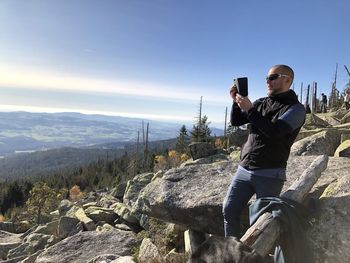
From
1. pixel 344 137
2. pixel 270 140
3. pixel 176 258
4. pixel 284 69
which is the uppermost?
pixel 284 69

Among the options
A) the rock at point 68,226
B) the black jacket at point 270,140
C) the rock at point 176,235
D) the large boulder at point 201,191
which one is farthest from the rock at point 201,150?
the black jacket at point 270,140

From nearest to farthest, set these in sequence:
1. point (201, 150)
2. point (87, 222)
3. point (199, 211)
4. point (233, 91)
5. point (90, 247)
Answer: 1. point (233, 91)
2. point (199, 211)
3. point (90, 247)
4. point (87, 222)
5. point (201, 150)

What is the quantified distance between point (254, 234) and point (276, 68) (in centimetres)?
215

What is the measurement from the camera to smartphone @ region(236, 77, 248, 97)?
5.24 m

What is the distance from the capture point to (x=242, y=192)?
5.33 meters

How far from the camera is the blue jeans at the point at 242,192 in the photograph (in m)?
5.18

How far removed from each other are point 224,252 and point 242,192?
121cm

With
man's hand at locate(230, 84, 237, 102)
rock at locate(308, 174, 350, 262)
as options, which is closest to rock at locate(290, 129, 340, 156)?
rock at locate(308, 174, 350, 262)

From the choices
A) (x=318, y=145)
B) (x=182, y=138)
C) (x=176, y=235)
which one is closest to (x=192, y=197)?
(x=176, y=235)

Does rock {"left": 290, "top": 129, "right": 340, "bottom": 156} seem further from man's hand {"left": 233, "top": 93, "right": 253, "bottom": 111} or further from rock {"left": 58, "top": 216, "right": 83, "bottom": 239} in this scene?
rock {"left": 58, "top": 216, "right": 83, "bottom": 239}

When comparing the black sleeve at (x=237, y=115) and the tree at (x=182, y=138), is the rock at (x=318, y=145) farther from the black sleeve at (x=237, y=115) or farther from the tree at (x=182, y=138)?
the tree at (x=182, y=138)

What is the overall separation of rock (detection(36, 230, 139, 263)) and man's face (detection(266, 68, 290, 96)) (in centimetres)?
756

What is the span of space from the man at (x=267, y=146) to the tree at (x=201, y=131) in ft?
161

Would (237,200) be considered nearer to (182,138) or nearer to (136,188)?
(136,188)
